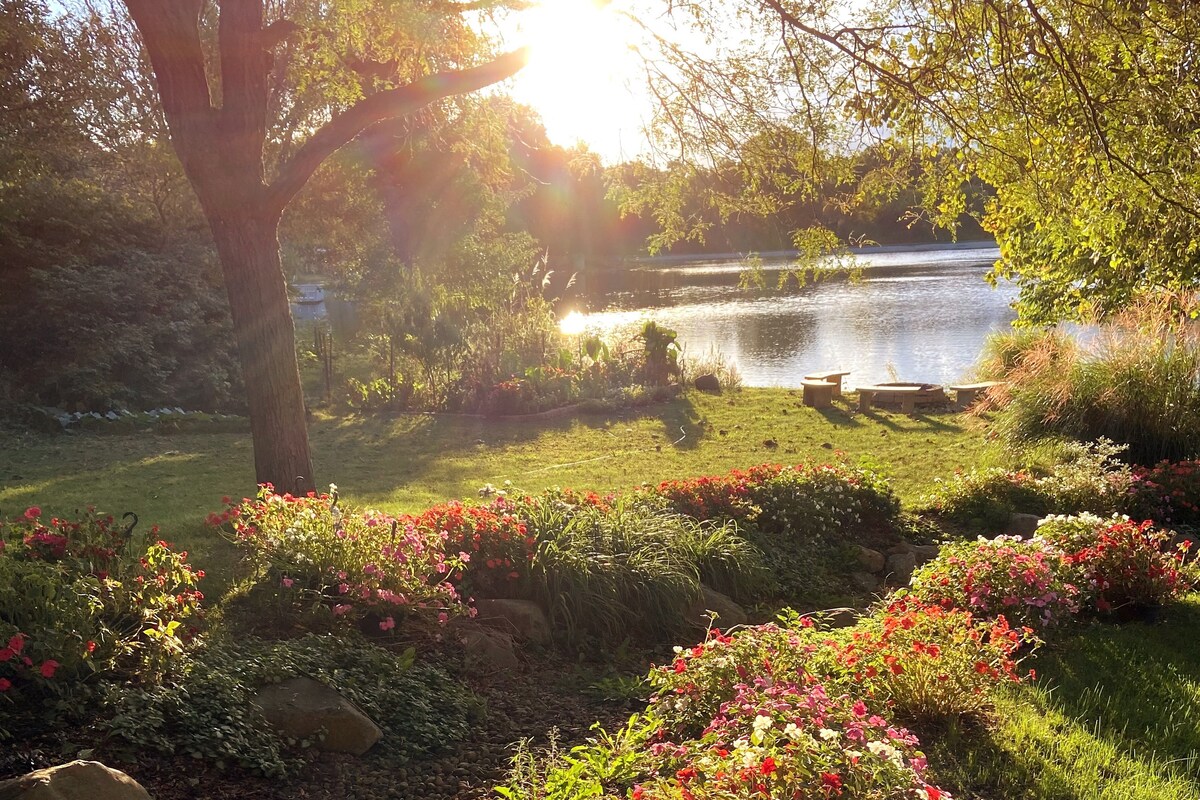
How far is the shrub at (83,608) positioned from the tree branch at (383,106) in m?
2.67

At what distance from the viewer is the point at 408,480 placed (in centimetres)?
886

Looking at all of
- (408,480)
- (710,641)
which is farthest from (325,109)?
(710,641)

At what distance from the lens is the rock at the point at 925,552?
238 inches

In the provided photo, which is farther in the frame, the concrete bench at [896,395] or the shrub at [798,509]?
the concrete bench at [896,395]

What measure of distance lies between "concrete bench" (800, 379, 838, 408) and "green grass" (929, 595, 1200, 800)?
898 centimetres

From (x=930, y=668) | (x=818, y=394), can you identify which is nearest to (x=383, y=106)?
(x=930, y=668)

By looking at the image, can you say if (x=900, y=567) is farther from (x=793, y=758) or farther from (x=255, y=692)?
(x=255, y=692)

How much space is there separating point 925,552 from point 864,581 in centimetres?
74

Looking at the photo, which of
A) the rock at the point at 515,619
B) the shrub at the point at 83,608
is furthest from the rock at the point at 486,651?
the shrub at the point at 83,608

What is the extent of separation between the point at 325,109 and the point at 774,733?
19051 millimetres

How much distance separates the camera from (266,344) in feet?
18.8

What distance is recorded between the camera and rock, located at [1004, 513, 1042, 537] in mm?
6348

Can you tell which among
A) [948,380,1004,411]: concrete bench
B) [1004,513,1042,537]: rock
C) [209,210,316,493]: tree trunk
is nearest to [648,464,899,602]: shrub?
[1004,513,1042,537]: rock

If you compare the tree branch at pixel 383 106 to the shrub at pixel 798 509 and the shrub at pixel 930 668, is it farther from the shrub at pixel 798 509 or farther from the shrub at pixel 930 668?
the shrub at pixel 930 668
